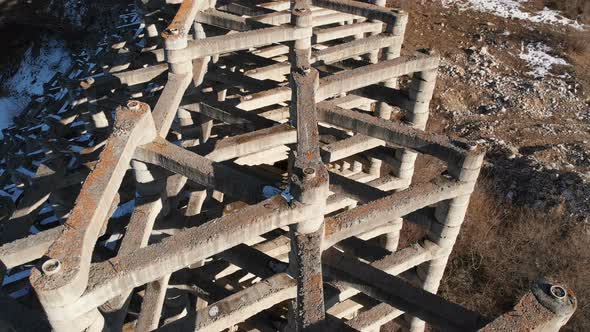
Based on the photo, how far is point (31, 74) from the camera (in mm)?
21875

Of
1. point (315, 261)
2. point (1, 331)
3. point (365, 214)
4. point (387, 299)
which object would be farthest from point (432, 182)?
point (1, 331)

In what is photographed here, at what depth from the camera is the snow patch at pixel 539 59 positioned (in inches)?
677

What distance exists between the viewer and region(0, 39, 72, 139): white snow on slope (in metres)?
19.7

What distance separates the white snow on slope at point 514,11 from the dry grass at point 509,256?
1288cm

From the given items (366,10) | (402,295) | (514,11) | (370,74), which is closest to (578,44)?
(514,11)

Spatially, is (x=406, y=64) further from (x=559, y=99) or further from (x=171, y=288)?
(x=559, y=99)

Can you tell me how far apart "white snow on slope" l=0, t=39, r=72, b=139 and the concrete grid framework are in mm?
14824

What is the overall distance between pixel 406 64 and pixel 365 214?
8.45 feet

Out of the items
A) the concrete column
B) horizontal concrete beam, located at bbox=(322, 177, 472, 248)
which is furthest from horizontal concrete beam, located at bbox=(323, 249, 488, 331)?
the concrete column

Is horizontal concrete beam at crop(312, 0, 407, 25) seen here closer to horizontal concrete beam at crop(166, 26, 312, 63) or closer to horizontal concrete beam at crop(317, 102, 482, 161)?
horizontal concrete beam at crop(166, 26, 312, 63)

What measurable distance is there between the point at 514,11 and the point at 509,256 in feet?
48.3

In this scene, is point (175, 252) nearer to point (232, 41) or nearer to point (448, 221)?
point (448, 221)

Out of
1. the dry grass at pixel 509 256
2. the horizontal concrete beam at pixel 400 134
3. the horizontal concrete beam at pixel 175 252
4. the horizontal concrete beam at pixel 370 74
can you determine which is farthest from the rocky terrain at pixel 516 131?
the horizontal concrete beam at pixel 175 252

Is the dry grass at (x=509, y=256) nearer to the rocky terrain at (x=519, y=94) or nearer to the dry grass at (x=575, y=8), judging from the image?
the rocky terrain at (x=519, y=94)
